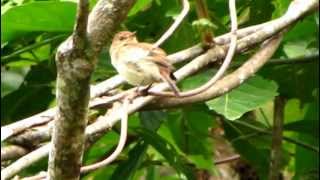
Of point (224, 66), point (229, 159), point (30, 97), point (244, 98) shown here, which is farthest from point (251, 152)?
point (224, 66)

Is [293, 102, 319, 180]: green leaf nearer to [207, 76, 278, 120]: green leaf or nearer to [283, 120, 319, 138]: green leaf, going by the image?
[283, 120, 319, 138]: green leaf

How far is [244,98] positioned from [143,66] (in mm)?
452

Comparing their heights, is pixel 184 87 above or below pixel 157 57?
below

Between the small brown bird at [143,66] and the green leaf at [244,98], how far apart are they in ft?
1.08

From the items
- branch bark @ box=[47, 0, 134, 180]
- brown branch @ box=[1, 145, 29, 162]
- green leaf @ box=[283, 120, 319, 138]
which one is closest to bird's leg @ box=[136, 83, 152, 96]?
branch bark @ box=[47, 0, 134, 180]

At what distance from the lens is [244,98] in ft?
5.13

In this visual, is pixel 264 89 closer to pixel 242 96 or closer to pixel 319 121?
pixel 242 96

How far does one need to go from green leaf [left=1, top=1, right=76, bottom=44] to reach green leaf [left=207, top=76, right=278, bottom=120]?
306mm

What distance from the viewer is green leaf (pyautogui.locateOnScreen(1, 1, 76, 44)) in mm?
1593

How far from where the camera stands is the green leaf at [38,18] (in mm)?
1593

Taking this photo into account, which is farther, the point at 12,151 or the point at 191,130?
the point at 191,130

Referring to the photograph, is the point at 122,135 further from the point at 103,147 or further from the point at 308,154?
the point at 308,154

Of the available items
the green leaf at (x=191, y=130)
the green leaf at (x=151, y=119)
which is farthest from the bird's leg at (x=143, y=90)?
the green leaf at (x=191, y=130)

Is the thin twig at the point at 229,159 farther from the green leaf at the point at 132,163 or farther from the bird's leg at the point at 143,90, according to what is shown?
the bird's leg at the point at 143,90
